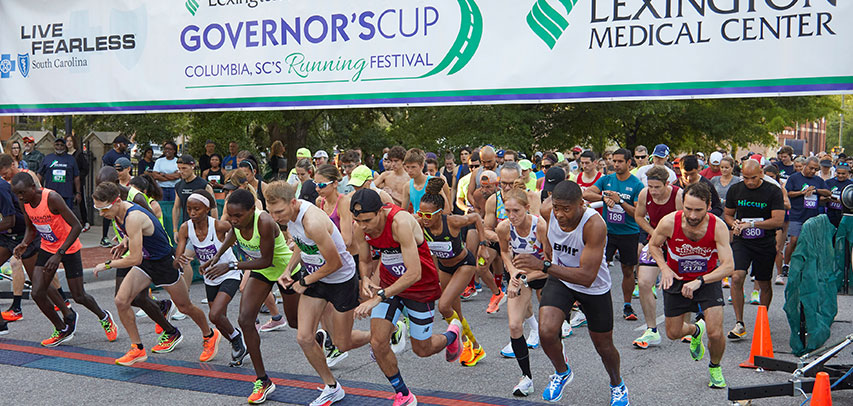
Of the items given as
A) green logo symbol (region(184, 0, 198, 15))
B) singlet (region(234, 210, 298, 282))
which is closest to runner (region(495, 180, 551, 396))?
singlet (region(234, 210, 298, 282))

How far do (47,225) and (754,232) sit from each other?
23.3ft

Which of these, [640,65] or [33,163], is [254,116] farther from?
[640,65]

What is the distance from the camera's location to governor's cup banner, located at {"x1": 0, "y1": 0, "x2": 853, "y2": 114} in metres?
8.56

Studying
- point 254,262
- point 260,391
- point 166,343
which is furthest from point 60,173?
point 260,391

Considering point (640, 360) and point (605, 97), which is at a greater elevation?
point (605, 97)

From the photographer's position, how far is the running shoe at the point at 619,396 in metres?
5.76

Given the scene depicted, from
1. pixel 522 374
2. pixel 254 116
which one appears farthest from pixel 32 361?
pixel 254 116

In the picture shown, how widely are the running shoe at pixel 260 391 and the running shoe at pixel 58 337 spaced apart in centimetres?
299

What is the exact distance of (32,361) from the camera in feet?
24.1

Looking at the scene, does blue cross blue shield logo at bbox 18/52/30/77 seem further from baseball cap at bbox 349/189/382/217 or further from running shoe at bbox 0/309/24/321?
baseball cap at bbox 349/189/382/217

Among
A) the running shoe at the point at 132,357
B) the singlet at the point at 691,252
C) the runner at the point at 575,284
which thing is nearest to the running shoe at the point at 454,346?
the runner at the point at 575,284

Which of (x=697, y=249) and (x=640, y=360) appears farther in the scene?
(x=640, y=360)

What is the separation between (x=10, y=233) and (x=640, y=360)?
22.1 feet

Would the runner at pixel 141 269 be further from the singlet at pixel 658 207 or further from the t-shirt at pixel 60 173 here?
the t-shirt at pixel 60 173
